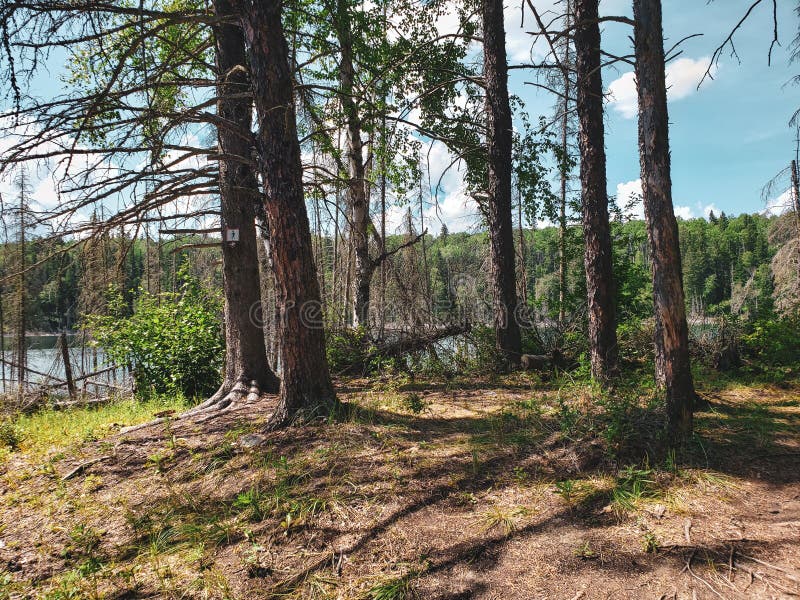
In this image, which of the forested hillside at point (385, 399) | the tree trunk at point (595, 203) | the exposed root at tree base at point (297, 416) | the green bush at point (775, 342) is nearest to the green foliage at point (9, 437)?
the forested hillside at point (385, 399)

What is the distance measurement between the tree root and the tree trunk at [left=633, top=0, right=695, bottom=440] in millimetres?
4827

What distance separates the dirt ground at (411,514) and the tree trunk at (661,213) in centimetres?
67

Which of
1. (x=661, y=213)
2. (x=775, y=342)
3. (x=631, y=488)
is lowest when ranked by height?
(x=631, y=488)

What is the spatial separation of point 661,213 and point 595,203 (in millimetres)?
2319

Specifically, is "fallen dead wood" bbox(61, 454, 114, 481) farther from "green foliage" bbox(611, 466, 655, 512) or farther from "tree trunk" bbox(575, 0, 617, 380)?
"tree trunk" bbox(575, 0, 617, 380)

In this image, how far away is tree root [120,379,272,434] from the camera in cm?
507

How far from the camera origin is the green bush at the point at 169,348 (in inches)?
311

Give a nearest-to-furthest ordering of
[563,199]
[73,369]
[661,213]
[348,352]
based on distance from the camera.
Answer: [661,213], [348,352], [73,369], [563,199]

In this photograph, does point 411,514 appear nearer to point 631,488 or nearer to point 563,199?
point 631,488

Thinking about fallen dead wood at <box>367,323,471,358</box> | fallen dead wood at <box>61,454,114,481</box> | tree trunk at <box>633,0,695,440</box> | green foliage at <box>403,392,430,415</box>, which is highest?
tree trunk at <box>633,0,695,440</box>

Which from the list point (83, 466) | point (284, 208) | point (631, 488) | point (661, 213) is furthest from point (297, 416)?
point (661, 213)

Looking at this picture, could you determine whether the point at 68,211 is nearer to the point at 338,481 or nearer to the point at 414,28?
the point at 338,481

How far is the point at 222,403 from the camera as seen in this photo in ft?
18.3

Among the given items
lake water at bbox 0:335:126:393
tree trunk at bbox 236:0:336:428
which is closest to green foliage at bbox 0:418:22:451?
lake water at bbox 0:335:126:393
